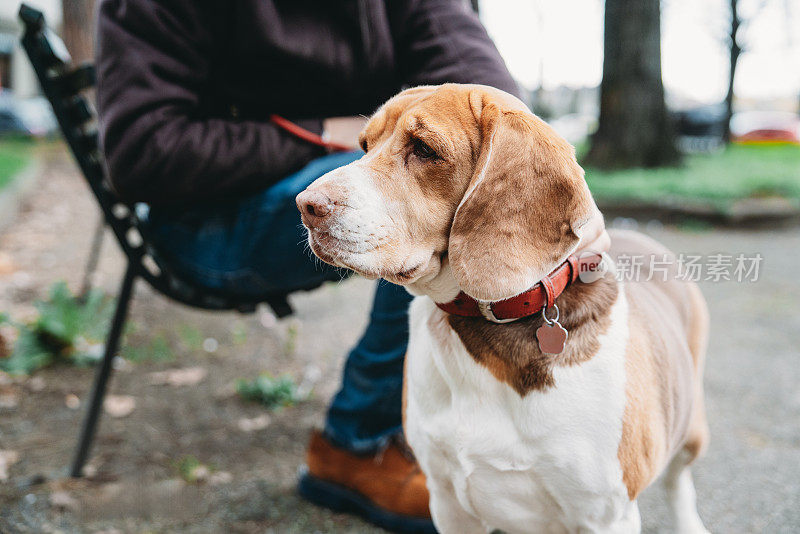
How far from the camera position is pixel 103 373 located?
2523 millimetres

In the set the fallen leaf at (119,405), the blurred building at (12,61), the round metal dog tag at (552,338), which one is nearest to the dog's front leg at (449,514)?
the round metal dog tag at (552,338)

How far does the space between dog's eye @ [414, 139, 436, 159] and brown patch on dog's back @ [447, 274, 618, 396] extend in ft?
1.36

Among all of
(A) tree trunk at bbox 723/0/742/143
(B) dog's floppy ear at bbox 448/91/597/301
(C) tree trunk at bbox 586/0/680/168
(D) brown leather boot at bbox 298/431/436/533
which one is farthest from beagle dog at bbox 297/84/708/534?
(A) tree trunk at bbox 723/0/742/143

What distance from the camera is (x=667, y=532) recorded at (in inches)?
93.1

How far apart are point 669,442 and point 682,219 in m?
6.78

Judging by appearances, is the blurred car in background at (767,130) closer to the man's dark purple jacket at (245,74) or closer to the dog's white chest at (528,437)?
the man's dark purple jacket at (245,74)

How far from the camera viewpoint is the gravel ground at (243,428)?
245 cm

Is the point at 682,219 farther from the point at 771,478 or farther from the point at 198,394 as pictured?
the point at 198,394

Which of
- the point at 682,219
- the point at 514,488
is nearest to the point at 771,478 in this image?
the point at 514,488

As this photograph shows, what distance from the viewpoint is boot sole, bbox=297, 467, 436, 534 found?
2357 millimetres

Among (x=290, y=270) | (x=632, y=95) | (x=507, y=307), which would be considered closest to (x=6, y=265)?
(x=290, y=270)

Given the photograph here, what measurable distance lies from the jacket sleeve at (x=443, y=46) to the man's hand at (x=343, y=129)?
254 mm

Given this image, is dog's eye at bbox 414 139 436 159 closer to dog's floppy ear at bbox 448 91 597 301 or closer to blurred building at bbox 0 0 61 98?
dog's floppy ear at bbox 448 91 597 301

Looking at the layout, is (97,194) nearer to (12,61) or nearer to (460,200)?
(460,200)
